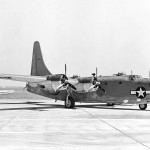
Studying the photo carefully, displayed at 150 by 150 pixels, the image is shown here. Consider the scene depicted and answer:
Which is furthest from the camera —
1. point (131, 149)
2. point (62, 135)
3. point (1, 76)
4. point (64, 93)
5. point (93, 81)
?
point (64, 93)

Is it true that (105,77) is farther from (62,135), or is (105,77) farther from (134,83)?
(62,135)

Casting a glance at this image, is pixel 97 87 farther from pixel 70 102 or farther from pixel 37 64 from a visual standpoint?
pixel 37 64

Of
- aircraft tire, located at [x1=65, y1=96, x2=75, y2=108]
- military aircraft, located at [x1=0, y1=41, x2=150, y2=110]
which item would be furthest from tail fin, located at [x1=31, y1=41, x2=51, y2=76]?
aircraft tire, located at [x1=65, y1=96, x2=75, y2=108]

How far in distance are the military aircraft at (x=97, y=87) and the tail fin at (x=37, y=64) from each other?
3.79 meters

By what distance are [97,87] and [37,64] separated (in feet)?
30.4

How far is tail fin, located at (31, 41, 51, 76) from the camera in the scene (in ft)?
107

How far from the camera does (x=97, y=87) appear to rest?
88.1 feet

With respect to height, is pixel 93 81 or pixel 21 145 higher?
pixel 93 81

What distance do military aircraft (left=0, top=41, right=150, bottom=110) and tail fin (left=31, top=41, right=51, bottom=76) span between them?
3.79m

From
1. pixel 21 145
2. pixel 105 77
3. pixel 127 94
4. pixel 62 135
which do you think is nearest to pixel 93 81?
pixel 105 77

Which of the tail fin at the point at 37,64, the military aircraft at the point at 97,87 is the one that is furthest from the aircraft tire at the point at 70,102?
the tail fin at the point at 37,64

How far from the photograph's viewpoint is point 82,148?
8281 millimetres

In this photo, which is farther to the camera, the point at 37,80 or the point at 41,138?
the point at 37,80

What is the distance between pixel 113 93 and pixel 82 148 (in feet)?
58.1
